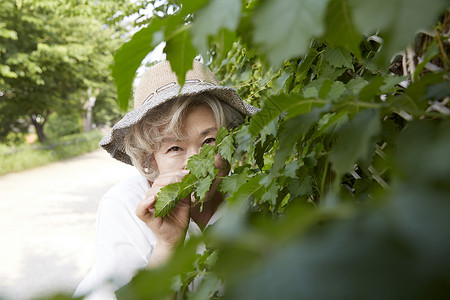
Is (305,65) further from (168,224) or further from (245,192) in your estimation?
(168,224)

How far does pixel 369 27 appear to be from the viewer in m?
0.28

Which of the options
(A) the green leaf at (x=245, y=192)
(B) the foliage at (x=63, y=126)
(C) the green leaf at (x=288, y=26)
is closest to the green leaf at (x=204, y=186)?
(A) the green leaf at (x=245, y=192)

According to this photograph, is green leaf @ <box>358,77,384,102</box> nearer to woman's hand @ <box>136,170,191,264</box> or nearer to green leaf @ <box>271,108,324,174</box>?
green leaf @ <box>271,108,324,174</box>

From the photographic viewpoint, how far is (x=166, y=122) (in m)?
1.60

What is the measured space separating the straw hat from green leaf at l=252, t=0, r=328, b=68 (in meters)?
1.16

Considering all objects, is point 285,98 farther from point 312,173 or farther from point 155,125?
point 155,125

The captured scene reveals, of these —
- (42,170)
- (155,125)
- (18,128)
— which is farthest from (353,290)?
(18,128)

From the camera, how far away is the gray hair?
5.07 feet

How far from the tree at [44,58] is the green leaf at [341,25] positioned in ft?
40.7

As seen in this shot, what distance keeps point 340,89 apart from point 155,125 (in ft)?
3.87

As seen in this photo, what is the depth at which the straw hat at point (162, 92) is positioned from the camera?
4.98ft

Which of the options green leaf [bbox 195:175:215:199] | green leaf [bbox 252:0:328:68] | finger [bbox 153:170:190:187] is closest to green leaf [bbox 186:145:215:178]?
green leaf [bbox 195:175:215:199]

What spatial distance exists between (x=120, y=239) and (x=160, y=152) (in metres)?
0.48

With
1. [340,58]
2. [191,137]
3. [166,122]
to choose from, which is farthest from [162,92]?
[340,58]
